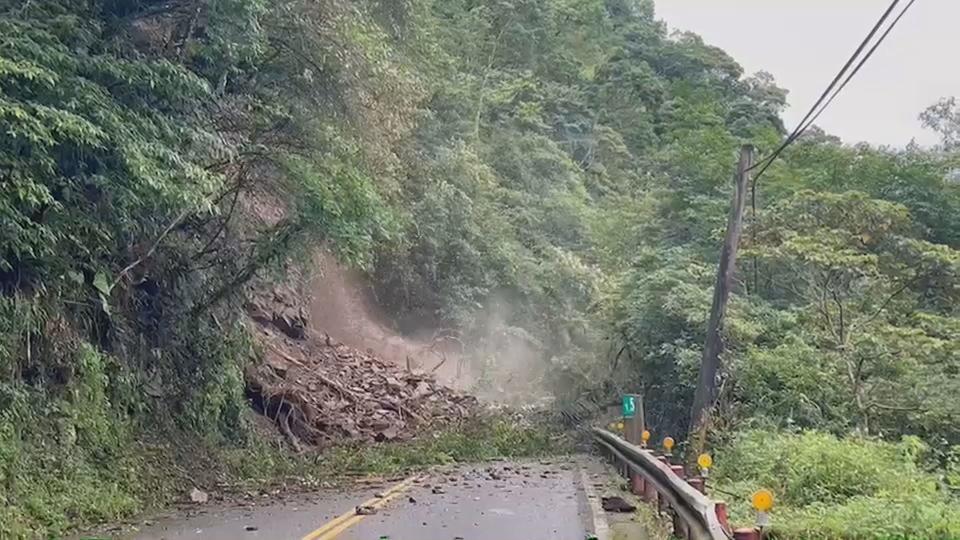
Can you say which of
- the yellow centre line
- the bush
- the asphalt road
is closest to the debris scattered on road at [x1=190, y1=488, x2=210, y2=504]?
the asphalt road

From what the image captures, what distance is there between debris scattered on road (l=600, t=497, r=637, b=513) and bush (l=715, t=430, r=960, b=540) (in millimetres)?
1248

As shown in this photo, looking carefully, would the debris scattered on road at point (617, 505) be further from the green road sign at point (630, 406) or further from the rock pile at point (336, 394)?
the rock pile at point (336, 394)

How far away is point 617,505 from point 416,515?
2.53 meters

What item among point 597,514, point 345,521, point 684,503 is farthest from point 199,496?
point 684,503

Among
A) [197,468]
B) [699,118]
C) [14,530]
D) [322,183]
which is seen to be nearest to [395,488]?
[197,468]

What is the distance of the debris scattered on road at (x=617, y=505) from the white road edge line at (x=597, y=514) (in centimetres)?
9

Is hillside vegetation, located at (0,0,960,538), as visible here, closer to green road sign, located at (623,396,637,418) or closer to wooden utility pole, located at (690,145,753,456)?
wooden utility pole, located at (690,145,753,456)

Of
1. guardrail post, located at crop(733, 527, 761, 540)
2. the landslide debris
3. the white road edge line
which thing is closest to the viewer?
guardrail post, located at crop(733, 527, 761, 540)

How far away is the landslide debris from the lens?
2147 cm

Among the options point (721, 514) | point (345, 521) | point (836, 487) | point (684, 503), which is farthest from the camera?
point (836, 487)

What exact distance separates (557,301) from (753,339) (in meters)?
16.9

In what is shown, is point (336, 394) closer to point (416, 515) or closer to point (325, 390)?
point (325, 390)

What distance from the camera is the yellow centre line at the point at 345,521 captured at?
389 inches

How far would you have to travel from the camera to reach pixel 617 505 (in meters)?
11.7
